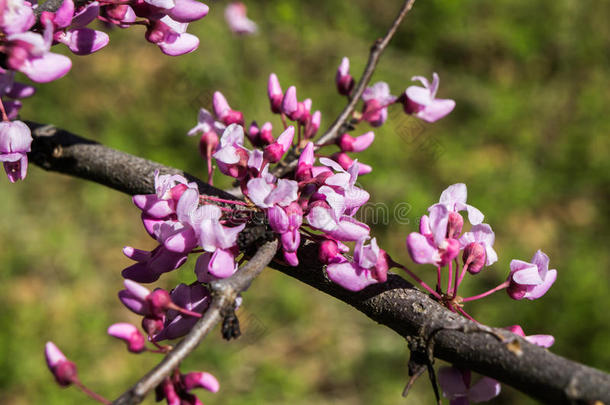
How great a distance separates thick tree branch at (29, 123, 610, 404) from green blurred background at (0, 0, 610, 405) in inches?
53.4

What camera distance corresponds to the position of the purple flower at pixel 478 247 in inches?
37.9

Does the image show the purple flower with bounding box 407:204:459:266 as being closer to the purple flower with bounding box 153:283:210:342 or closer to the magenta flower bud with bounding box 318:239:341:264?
the magenta flower bud with bounding box 318:239:341:264

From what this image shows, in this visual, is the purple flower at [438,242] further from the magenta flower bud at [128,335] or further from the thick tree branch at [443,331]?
the magenta flower bud at [128,335]

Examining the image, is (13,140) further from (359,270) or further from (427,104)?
(427,104)

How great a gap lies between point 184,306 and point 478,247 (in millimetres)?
527

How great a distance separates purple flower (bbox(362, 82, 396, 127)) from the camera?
134cm

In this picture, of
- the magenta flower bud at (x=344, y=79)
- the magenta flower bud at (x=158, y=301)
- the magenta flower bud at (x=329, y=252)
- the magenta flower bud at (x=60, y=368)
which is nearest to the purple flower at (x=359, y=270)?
the magenta flower bud at (x=329, y=252)

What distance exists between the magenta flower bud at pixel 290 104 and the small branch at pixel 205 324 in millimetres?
508

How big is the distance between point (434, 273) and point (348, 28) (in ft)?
7.32

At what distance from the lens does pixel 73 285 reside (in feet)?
9.65

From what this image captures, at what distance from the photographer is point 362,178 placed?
3.36 m

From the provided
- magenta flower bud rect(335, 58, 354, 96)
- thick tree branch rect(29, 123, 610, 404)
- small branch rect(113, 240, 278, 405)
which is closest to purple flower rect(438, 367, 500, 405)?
thick tree branch rect(29, 123, 610, 404)

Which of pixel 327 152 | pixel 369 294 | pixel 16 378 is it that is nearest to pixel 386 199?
pixel 327 152

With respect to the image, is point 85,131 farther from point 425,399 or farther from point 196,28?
point 425,399
